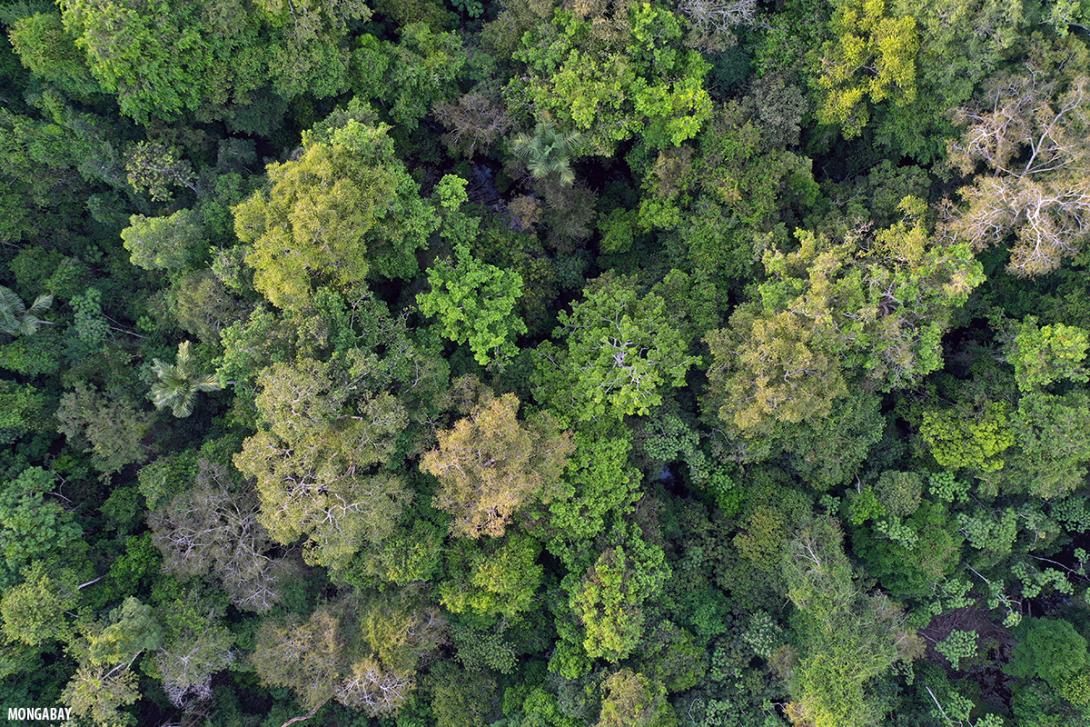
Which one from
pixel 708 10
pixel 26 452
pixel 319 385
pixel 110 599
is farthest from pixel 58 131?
pixel 708 10

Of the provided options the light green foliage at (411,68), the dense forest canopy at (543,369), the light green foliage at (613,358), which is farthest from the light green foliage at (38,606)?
the light green foliage at (411,68)

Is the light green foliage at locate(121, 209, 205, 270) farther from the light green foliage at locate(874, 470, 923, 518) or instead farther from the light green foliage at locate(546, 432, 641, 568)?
the light green foliage at locate(874, 470, 923, 518)

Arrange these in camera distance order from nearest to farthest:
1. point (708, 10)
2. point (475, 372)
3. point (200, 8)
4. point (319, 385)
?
1. point (319, 385)
2. point (200, 8)
3. point (708, 10)
4. point (475, 372)

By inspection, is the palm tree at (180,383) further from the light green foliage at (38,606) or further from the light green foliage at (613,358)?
the light green foliage at (613,358)

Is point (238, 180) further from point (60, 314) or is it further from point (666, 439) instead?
point (666, 439)

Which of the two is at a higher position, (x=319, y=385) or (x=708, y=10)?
(x=708, y=10)

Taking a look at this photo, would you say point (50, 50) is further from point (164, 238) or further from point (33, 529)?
point (33, 529)
